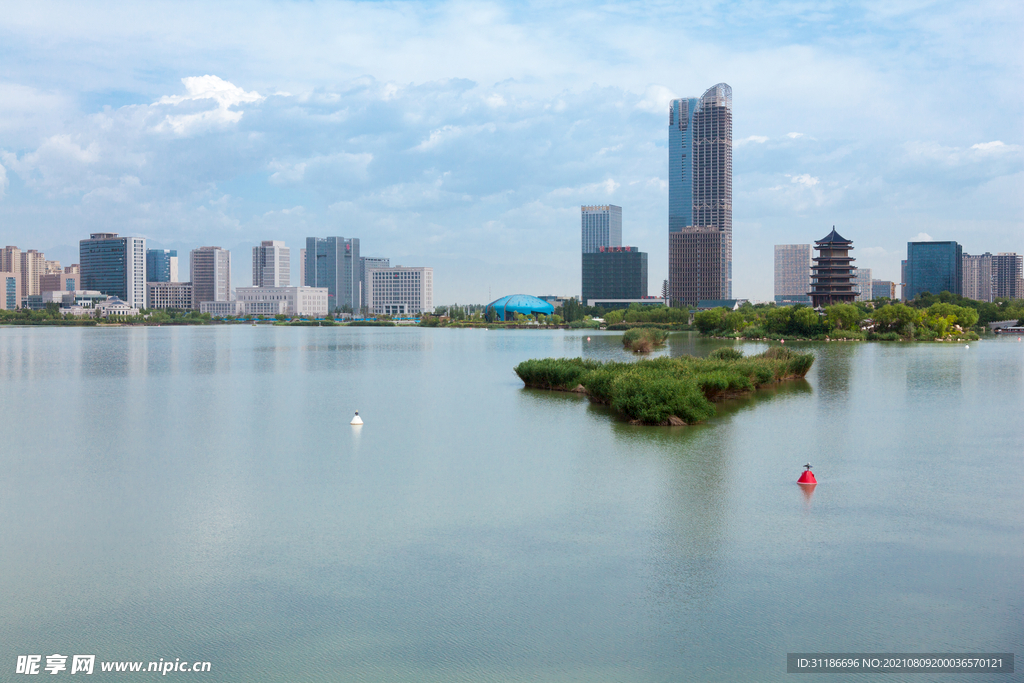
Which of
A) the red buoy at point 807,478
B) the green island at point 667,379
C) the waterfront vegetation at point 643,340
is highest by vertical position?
the waterfront vegetation at point 643,340

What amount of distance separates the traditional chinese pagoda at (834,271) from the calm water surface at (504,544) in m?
112

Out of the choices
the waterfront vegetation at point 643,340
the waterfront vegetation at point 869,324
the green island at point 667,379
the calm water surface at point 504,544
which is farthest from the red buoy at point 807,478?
the waterfront vegetation at point 869,324

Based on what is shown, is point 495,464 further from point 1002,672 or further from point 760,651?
point 1002,672

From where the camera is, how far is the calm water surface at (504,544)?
942 cm

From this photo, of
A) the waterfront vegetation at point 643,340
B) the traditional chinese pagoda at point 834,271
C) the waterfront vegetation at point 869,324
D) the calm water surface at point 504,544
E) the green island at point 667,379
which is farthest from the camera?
the traditional chinese pagoda at point 834,271

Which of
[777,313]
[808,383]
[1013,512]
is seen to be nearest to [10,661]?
[1013,512]

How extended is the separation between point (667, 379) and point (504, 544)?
16636mm

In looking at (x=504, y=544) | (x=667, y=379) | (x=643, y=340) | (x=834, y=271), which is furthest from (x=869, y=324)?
(x=504, y=544)

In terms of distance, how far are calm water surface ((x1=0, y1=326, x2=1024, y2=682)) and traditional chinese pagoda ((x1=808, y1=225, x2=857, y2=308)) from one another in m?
112

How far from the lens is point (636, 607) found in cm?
1040

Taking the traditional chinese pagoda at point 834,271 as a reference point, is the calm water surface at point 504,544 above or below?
below

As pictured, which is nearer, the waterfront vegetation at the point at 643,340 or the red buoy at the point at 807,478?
the red buoy at the point at 807,478

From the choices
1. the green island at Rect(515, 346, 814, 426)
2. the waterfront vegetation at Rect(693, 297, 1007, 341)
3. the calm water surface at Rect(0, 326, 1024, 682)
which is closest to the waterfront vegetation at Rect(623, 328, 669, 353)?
the green island at Rect(515, 346, 814, 426)

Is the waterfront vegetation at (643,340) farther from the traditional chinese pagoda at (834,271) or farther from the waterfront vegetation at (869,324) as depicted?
the traditional chinese pagoda at (834,271)
